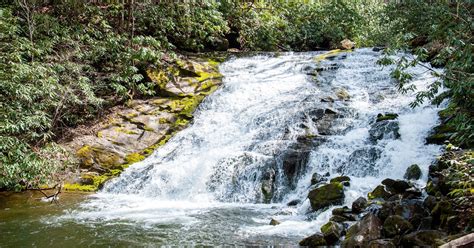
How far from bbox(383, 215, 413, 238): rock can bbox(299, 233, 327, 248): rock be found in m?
1.05

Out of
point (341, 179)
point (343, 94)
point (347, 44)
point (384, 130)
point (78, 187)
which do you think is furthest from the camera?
point (347, 44)

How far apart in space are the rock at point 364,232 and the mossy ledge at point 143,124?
336 inches

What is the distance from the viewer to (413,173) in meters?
9.31

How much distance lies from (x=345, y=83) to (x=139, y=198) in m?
10.2

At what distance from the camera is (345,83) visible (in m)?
17.0

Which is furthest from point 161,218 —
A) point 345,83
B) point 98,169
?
point 345,83

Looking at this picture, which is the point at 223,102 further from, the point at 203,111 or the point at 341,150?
the point at 341,150

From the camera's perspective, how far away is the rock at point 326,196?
28.9 ft

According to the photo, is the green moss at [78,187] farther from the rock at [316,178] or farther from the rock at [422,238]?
the rock at [422,238]

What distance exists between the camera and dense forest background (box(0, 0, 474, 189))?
27.9ft

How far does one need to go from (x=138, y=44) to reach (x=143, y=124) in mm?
4213

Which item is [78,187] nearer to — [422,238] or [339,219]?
[339,219]

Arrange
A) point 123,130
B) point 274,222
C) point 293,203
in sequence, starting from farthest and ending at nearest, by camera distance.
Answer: point 123,130 < point 293,203 < point 274,222

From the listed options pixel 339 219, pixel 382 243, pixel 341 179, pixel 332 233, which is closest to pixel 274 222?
pixel 339 219
